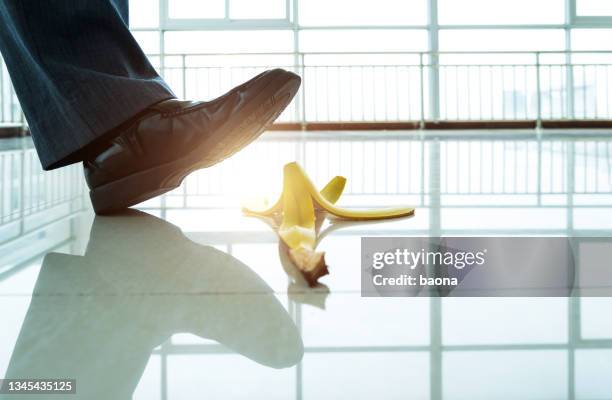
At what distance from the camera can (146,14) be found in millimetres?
7008

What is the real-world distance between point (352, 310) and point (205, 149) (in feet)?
1.76

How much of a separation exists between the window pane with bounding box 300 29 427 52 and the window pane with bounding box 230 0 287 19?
40 cm

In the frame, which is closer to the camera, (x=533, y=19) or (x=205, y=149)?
(x=205, y=149)

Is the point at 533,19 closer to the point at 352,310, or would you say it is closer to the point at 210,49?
the point at 210,49

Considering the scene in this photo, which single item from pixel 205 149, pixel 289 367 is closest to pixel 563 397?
pixel 289 367

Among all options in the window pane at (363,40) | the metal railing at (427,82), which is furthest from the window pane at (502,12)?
the metal railing at (427,82)

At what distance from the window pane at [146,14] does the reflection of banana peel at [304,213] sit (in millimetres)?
6426

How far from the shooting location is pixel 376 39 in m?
6.88

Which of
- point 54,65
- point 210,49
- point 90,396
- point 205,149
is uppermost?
point 210,49

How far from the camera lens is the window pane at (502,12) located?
6852 millimetres

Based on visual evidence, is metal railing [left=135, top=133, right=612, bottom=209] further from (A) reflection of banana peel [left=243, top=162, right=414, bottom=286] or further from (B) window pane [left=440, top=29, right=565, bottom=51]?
(B) window pane [left=440, top=29, right=565, bottom=51]

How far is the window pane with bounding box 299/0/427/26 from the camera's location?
6887 mm

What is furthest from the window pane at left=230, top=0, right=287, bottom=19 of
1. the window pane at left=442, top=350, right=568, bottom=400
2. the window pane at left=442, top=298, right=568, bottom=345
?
the window pane at left=442, top=350, right=568, bottom=400

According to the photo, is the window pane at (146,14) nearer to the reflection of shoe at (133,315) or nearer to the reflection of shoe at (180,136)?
the reflection of shoe at (180,136)
